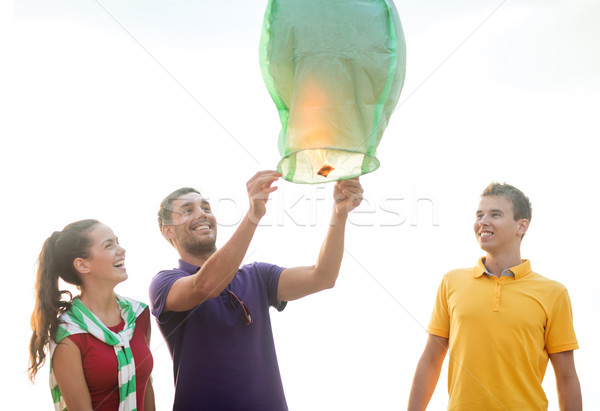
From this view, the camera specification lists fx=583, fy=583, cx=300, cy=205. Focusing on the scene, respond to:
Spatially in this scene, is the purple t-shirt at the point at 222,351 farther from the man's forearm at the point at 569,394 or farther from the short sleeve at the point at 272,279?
the man's forearm at the point at 569,394

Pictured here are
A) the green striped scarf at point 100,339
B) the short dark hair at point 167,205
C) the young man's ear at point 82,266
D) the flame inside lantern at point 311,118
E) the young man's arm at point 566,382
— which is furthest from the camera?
the short dark hair at point 167,205

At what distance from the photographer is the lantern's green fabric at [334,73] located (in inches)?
92.2

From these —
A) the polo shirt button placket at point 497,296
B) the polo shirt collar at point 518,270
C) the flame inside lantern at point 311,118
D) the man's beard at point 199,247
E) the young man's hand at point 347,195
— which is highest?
the flame inside lantern at point 311,118

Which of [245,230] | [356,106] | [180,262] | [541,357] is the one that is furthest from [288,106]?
[541,357]

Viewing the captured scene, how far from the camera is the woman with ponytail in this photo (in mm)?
2619

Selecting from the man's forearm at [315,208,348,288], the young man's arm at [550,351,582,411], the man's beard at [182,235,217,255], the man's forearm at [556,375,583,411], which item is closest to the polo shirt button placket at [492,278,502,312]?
the young man's arm at [550,351,582,411]

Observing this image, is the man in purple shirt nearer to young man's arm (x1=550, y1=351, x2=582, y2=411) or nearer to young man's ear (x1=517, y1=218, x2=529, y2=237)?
young man's ear (x1=517, y1=218, x2=529, y2=237)

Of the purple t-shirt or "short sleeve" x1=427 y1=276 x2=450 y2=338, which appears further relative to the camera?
"short sleeve" x1=427 y1=276 x2=450 y2=338

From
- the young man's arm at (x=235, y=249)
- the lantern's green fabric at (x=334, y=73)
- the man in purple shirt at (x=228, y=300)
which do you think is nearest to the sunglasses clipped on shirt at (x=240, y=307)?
the man in purple shirt at (x=228, y=300)

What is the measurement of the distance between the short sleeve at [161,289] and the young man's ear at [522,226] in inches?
70.1

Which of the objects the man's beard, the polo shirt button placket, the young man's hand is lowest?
the polo shirt button placket

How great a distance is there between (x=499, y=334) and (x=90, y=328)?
75.7 inches

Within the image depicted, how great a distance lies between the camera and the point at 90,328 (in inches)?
106

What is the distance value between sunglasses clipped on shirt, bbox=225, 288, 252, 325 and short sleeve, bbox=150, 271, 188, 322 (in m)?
0.27
